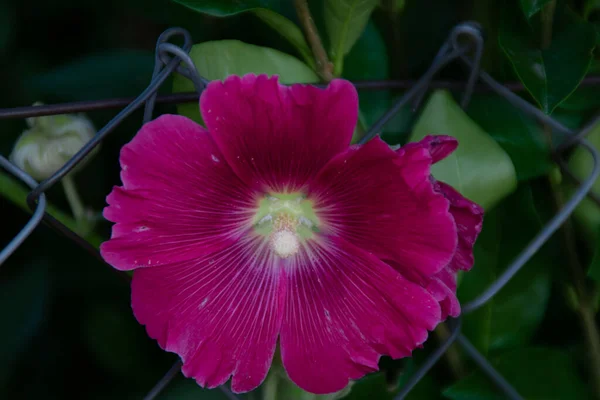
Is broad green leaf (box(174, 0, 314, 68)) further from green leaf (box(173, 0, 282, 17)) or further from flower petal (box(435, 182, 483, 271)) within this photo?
flower petal (box(435, 182, 483, 271))

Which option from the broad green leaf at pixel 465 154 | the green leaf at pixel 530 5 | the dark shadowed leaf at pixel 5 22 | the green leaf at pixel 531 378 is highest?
the dark shadowed leaf at pixel 5 22

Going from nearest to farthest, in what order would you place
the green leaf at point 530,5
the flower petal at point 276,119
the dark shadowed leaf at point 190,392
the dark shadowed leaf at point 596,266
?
the flower petal at point 276,119
the green leaf at point 530,5
the dark shadowed leaf at point 596,266
the dark shadowed leaf at point 190,392

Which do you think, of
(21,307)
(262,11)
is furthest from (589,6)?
(21,307)

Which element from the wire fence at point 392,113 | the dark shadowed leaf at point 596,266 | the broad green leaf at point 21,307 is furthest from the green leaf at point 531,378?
the broad green leaf at point 21,307

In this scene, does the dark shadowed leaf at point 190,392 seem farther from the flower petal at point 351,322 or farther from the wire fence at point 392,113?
the flower petal at point 351,322

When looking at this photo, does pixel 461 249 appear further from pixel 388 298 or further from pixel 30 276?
pixel 30 276

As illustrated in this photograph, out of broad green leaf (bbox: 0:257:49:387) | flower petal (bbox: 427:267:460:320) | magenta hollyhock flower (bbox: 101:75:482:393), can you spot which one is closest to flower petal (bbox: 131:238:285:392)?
magenta hollyhock flower (bbox: 101:75:482:393)

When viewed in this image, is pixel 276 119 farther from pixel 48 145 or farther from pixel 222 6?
pixel 48 145
